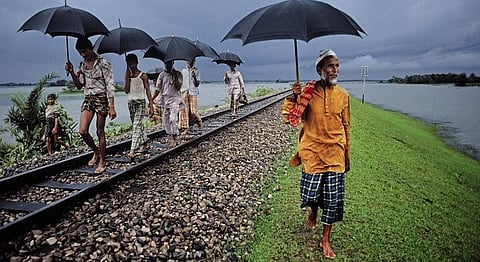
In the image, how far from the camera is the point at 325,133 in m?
3.74

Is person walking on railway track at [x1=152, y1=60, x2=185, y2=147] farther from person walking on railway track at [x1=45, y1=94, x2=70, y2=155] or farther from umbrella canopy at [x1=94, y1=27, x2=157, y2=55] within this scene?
person walking on railway track at [x1=45, y1=94, x2=70, y2=155]

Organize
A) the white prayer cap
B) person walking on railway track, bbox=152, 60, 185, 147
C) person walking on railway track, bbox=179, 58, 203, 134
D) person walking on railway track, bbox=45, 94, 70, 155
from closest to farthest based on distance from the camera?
1. the white prayer cap
2. person walking on railway track, bbox=152, 60, 185, 147
3. person walking on railway track, bbox=45, 94, 70, 155
4. person walking on railway track, bbox=179, 58, 203, 134

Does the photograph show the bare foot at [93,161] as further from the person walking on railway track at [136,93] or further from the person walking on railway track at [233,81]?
the person walking on railway track at [233,81]

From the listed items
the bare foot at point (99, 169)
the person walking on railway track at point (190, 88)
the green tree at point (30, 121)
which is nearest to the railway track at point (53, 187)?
the bare foot at point (99, 169)

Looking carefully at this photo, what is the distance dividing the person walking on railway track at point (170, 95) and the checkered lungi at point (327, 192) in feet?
16.4

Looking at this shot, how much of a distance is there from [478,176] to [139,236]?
1110 cm

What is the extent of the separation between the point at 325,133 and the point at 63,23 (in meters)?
4.37

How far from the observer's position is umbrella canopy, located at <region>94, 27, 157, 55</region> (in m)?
7.35

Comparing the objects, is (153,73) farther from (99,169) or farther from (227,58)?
(99,169)

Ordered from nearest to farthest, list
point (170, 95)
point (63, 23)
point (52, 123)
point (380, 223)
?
point (380, 223)
point (63, 23)
point (170, 95)
point (52, 123)

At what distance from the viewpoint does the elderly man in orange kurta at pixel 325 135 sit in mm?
3656

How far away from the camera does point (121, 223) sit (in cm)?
418

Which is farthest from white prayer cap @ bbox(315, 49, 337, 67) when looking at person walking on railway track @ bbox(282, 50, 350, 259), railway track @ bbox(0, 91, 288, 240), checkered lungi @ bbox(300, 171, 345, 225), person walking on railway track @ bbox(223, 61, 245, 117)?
person walking on railway track @ bbox(223, 61, 245, 117)

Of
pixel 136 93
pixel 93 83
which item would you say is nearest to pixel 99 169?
pixel 93 83
